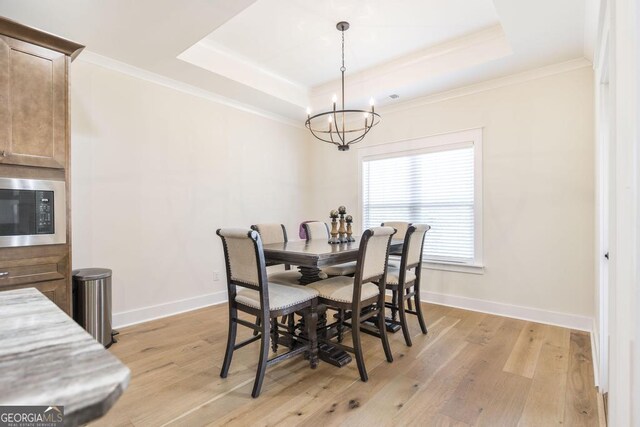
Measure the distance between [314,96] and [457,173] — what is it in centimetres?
221

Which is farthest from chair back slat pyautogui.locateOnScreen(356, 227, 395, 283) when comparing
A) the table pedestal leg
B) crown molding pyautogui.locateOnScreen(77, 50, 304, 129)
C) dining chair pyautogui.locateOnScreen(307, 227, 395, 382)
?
crown molding pyautogui.locateOnScreen(77, 50, 304, 129)

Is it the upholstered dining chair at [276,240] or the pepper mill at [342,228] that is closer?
the upholstered dining chair at [276,240]

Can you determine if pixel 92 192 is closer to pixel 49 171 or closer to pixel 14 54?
pixel 49 171

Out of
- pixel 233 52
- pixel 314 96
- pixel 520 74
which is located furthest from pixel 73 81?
pixel 520 74

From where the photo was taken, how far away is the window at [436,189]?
12.6 ft

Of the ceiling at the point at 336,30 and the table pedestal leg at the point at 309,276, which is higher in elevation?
the ceiling at the point at 336,30

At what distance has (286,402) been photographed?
1.98 meters

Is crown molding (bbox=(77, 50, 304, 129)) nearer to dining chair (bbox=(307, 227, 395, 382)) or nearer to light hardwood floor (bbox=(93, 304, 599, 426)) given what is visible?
light hardwood floor (bbox=(93, 304, 599, 426))

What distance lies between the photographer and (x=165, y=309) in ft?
11.8

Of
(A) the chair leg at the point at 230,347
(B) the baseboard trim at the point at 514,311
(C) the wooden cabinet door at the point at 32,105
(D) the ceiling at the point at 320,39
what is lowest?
(B) the baseboard trim at the point at 514,311

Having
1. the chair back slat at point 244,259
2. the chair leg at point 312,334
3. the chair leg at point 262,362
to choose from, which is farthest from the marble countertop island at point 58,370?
the chair leg at point 312,334

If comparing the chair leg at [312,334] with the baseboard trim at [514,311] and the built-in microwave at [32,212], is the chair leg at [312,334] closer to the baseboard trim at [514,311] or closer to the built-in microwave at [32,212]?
the built-in microwave at [32,212]

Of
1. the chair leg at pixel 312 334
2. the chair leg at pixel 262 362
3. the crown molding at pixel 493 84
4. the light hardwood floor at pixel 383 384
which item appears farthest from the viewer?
the crown molding at pixel 493 84

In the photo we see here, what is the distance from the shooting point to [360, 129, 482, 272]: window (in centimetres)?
384
